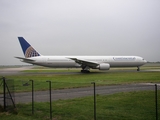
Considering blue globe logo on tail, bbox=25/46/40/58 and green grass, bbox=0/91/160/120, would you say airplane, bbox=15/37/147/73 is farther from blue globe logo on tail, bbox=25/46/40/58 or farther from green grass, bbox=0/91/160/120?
green grass, bbox=0/91/160/120

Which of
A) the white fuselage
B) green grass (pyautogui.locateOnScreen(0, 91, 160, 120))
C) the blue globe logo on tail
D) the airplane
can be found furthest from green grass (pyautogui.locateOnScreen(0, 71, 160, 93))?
the blue globe logo on tail

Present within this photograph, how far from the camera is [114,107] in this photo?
1020 cm

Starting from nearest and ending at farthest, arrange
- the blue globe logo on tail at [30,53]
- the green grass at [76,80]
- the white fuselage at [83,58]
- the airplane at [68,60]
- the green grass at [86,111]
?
the green grass at [86,111] < the green grass at [76,80] < the airplane at [68,60] < the white fuselage at [83,58] < the blue globe logo on tail at [30,53]

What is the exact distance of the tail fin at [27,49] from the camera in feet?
139

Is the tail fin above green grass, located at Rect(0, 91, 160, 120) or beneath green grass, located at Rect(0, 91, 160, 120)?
above

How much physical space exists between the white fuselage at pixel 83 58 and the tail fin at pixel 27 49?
4.44 feet

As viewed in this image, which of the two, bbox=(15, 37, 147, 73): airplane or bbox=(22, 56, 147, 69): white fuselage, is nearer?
bbox=(15, 37, 147, 73): airplane

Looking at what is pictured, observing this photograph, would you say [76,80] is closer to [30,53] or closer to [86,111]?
[86,111]

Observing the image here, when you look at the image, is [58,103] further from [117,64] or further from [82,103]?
[117,64]

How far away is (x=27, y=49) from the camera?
42.3 meters

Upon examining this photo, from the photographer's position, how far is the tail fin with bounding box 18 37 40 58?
42.2 meters

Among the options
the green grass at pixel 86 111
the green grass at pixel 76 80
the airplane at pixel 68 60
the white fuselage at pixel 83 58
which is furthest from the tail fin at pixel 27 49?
the green grass at pixel 86 111

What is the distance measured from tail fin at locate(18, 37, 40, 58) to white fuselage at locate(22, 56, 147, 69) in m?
1.35

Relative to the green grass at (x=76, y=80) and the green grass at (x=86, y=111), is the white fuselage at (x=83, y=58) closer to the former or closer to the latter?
the green grass at (x=76, y=80)
